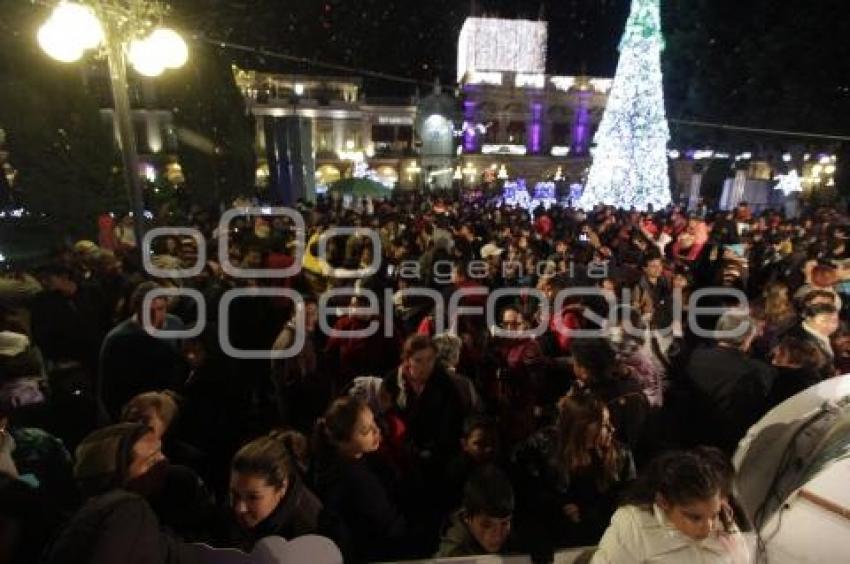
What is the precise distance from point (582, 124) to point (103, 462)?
64474 millimetres

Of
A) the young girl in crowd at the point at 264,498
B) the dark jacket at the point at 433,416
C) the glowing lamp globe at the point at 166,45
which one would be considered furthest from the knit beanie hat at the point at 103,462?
the glowing lamp globe at the point at 166,45

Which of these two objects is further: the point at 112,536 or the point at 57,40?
the point at 57,40

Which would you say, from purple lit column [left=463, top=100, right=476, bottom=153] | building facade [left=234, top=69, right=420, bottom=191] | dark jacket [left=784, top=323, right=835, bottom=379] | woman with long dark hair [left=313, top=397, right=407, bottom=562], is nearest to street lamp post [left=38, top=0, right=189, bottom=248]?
woman with long dark hair [left=313, top=397, right=407, bottom=562]

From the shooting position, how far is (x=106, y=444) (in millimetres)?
2158

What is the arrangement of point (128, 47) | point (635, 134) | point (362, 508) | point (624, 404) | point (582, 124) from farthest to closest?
1. point (582, 124)
2. point (635, 134)
3. point (128, 47)
4. point (624, 404)
5. point (362, 508)

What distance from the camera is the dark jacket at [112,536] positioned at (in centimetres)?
153

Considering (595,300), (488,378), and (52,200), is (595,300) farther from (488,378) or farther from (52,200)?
(52,200)

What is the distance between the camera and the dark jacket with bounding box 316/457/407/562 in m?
2.83

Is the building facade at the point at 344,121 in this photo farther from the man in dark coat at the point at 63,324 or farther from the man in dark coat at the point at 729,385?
the man in dark coat at the point at 729,385

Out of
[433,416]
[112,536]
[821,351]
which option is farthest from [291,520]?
[821,351]

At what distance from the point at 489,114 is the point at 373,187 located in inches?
1774

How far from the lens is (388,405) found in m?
3.85

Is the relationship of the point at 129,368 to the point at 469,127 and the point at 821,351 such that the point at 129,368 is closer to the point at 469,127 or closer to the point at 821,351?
the point at 821,351

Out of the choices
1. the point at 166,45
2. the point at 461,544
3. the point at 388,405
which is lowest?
the point at 461,544
